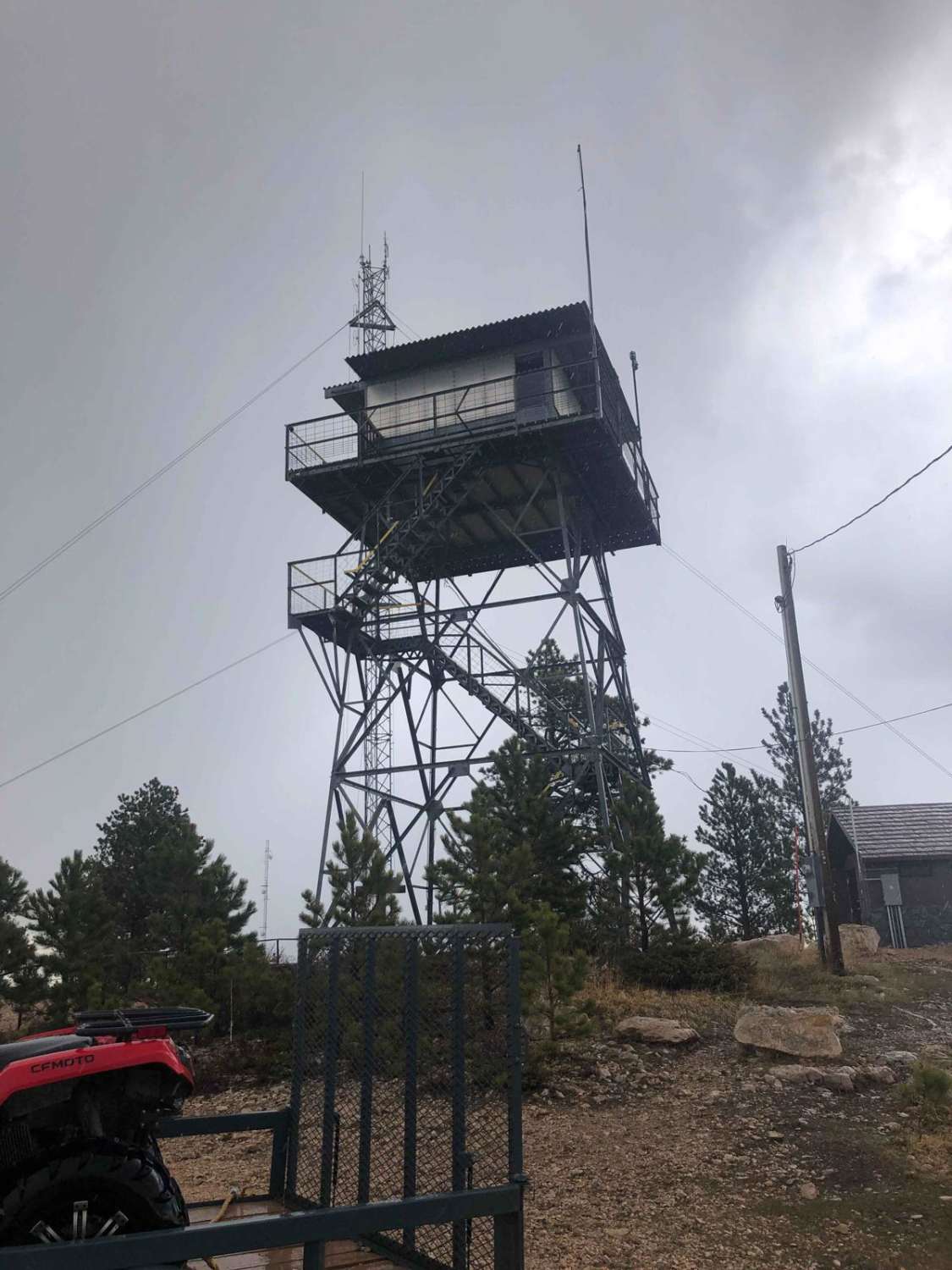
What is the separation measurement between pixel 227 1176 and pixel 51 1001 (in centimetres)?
1060

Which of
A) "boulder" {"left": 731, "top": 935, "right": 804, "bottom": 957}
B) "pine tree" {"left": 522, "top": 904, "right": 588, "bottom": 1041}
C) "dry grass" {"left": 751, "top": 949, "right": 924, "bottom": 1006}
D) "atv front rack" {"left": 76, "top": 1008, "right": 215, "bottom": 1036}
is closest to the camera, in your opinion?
"atv front rack" {"left": 76, "top": 1008, "right": 215, "bottom": 1036}

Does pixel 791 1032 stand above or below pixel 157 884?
below

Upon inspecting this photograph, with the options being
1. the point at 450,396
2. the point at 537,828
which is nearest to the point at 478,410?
the point at 450,396

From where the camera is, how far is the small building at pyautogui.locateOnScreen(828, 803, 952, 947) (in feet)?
106

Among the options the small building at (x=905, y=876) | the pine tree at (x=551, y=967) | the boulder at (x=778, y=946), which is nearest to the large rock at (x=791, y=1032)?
the pine tree at (x=551, y=967)

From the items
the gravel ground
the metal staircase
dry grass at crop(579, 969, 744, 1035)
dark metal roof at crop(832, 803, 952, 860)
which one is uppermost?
the metal staircase

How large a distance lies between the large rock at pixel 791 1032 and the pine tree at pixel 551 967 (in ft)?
7.13

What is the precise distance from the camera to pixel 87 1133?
4.85 metres

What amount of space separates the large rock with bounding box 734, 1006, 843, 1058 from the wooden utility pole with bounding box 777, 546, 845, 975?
246 inches

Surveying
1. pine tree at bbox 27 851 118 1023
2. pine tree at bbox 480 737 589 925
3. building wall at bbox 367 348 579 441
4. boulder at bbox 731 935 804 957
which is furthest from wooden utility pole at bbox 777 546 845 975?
pine tree at bbox 27 851 118 1023

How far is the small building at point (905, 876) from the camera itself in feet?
106

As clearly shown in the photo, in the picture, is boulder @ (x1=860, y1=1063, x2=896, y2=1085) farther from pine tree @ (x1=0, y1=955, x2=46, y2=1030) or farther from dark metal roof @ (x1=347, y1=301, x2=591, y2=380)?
dark metal roof @ (x1=347, y1=301, x2=591, y2=380)

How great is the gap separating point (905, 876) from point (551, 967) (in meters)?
23.4

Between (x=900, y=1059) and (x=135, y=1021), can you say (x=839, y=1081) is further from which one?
(x=135, y=1021)
